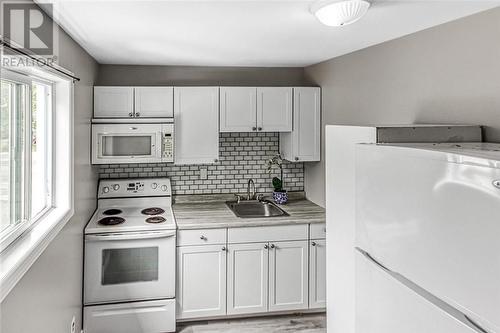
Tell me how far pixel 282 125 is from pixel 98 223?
1820mm

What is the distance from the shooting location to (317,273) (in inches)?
142

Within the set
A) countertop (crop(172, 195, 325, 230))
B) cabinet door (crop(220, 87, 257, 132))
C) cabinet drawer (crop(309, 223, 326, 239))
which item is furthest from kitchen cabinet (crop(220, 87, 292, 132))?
cabinet drawer (crop(309, 223, 326, 239))

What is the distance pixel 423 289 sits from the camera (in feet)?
4.99

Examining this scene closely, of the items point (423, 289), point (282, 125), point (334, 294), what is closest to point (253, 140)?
point (282, 125)

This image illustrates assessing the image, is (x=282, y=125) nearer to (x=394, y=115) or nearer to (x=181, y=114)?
(x=181, y=114)

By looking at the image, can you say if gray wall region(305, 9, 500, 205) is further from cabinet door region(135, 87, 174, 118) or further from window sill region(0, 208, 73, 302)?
window sill region(0, 208, 73, 302)

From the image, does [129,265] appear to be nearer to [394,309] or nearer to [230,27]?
[230,27]

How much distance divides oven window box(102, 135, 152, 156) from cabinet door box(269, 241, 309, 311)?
138cm

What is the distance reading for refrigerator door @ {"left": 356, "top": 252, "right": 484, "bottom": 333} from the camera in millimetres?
1380

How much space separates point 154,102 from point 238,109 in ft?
2.46

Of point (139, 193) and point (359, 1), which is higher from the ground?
point (359, 1)

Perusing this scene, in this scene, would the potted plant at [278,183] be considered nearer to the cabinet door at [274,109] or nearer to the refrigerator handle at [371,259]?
the cabinet door at [274,109]

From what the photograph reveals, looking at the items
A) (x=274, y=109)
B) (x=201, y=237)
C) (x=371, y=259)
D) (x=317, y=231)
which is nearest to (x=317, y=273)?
(x=317, y=231)

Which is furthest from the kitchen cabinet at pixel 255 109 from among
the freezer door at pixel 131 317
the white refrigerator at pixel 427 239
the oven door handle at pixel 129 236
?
the white refrigerator at pixel 427 239
